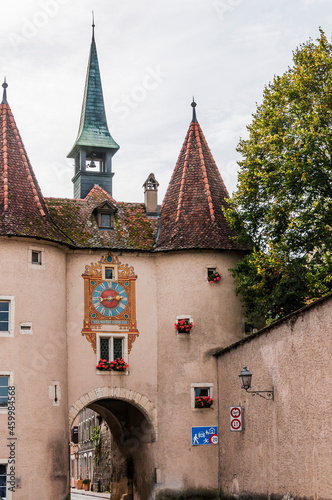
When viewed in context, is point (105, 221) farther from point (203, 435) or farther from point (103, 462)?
point (103, 462)

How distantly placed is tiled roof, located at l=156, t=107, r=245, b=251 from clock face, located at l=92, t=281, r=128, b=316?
240 cm

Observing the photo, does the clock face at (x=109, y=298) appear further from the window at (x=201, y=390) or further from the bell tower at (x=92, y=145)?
the bell tower at (x=92, y=145)

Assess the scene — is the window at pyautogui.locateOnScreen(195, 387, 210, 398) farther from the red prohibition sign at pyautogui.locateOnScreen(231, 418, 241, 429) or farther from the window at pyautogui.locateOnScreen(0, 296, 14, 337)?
the window at pyautogui.locateOnScreen(0, 296, 14, 337)

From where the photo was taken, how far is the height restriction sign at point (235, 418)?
28.2 meters

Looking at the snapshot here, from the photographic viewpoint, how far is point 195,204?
34250mm

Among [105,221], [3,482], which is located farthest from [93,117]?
[3,482]

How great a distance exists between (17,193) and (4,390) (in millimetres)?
7395

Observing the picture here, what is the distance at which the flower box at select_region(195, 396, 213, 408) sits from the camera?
3153cm

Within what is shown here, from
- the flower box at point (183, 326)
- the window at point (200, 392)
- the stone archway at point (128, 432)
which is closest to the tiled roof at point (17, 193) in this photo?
the flower box at point (183, 326)

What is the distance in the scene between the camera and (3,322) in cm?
2991

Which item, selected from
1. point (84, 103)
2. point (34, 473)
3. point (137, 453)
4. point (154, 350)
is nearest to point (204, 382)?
point (154, 350)

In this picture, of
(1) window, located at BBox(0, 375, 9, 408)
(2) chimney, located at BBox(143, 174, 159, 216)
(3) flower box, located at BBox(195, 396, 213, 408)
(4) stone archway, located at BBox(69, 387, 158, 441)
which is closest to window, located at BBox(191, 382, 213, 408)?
(3) flower box, located at BBox(195, 396, 213, 408)

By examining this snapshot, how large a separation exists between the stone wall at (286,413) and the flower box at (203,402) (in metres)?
1.58

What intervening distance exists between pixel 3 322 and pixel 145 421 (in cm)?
686
